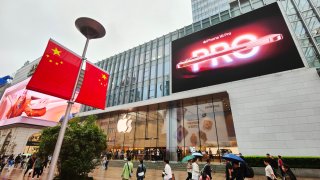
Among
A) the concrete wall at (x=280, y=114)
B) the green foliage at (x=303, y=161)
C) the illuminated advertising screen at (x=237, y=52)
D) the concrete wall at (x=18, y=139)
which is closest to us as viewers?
the green foliage at (x=303, y=161)

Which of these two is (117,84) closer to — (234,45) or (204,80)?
(204,80)

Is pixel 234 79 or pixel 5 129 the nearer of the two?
pixel 234 79

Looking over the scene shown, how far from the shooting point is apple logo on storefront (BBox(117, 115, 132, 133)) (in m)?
27.7

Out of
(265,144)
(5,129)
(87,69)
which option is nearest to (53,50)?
(87,69)

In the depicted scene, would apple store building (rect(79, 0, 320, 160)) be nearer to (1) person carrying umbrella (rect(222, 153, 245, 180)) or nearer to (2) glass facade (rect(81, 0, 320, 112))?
(2) glass facade (rect(81, 0, 320, 112))

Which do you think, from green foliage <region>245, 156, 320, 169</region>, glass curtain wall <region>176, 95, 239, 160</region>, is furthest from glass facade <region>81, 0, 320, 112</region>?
green foliage <region>245, 156, 320, 169</region>

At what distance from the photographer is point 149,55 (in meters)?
32.6

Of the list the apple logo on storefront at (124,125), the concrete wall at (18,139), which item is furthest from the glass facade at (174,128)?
the concrete wall at (18,139)

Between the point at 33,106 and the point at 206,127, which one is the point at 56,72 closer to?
the point at 206,127

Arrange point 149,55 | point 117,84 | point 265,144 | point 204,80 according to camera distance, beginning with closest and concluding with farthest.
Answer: point 265,144 → point 204,80 → point 149,55 → point 117,84

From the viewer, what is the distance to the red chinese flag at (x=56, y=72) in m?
5.43

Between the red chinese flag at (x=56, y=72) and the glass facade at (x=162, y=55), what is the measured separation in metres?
20.2

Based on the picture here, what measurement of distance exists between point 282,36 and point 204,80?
359 inches

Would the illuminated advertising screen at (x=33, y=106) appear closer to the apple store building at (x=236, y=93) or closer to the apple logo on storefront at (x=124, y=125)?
the apple store building at (x=236, y=93)
